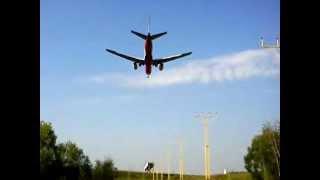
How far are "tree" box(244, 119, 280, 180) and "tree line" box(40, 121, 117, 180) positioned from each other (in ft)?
29.2

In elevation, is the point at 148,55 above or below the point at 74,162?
above

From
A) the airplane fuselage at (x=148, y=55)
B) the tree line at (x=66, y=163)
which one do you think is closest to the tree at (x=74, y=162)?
the tree line at (x=66, y=163)

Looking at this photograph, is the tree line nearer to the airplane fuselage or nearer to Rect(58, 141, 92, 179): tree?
Rect(58, 141, 92, 179): tree

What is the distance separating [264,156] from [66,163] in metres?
12.8

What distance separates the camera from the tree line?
3712cm

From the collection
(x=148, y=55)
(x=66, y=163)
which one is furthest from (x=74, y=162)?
(x=148, y=55)

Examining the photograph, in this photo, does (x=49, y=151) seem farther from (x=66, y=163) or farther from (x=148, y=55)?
(x=148, y=55)

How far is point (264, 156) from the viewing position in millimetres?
38156

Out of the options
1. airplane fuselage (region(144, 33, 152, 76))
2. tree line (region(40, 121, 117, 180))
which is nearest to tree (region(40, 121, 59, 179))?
tree line (region(40, 121, 117, 180))
